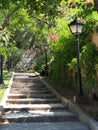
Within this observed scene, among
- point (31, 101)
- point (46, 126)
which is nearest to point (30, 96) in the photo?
point (31, 101)

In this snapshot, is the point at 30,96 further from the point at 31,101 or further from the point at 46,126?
the point at 46,126

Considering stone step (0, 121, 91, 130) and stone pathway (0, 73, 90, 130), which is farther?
stone pathway (0, 73, 90, 130)

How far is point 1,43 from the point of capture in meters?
20.0

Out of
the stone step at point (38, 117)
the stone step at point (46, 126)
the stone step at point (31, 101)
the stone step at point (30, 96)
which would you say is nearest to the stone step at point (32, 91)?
the stone step at point (30, 96)

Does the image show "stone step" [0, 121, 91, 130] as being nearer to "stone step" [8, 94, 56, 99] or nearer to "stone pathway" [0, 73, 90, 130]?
"stone pathway" [0, 73, 90, 130]

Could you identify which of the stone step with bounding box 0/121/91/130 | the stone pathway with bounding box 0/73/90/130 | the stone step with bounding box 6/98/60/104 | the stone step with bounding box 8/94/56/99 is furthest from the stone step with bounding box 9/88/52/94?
the stone step with bounding box 0/121/91/130

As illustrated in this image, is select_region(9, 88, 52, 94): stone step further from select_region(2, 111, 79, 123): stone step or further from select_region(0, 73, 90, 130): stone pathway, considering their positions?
select_region(2, 111, 79, 123): stone step

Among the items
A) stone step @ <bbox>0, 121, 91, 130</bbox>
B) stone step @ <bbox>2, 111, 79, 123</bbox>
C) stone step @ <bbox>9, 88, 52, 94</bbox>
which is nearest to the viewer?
stone step @ <bbox>0, 121, 91, 130</bbox>

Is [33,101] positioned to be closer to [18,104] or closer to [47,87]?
[18,104]

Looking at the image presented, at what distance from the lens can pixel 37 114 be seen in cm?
1150

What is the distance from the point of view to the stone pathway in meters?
9.76

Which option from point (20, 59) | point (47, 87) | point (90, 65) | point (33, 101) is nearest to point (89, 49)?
point (90, 65)

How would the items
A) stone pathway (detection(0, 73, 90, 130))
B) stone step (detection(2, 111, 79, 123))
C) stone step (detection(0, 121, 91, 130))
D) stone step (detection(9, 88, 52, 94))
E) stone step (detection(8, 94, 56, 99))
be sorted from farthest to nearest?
stone step (detection(9, 88, 52, 94)) < stone step (detection(8, 94, 56, 99)) < stone step (detection(2, 111, 79, 123)) < stone pathway (detection(0, 73, 90, 130)) < stone step (detection(0, 121, 91, 130))

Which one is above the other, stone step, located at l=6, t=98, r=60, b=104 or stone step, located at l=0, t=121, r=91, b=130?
stone step, located at l=6, t=98, r=60, b=104
